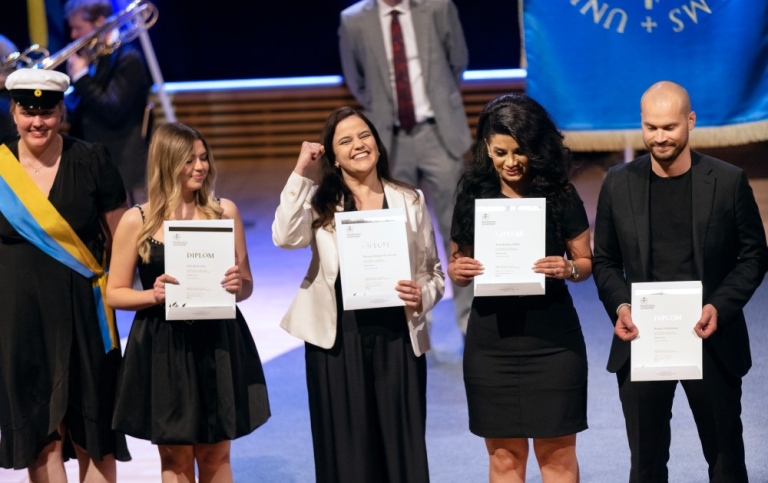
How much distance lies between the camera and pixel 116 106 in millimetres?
6902

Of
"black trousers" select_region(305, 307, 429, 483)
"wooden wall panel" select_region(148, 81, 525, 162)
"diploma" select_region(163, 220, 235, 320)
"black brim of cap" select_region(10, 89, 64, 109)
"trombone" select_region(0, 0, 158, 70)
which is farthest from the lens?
"wooden wall panel" select_region(148, 81, 525, 162)

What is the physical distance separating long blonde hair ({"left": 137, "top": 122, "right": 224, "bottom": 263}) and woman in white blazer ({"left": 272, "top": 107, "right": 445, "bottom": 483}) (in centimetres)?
33

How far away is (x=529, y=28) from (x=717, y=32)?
3.52 feet

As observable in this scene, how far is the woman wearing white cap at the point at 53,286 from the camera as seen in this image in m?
3.89

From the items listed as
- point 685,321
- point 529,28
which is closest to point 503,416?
point 685,321

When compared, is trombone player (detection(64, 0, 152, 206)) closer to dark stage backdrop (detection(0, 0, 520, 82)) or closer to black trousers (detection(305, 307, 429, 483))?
black trousers (detection(305, 307, 429, 483))

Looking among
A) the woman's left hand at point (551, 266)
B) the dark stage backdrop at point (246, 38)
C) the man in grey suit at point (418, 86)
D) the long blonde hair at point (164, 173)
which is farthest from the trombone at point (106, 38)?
the dark stage backdrop at point (246, 38)

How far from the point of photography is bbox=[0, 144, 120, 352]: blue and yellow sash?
12.7 feet

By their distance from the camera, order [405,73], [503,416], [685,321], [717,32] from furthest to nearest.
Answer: [717,32] → [405,73] → [503,416] → [685,321]

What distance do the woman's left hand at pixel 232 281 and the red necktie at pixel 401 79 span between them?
2551 millimetres

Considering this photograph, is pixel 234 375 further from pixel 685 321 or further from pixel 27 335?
pixel 685 321

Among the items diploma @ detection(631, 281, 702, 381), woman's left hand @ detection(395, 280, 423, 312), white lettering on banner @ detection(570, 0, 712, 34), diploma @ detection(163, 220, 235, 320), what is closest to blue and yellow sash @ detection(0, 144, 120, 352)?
diploma @ detection(163, 220, 235, 320)

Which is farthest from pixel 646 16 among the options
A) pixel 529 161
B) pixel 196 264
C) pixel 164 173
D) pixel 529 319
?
pixel 196 264

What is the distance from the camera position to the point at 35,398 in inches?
157
